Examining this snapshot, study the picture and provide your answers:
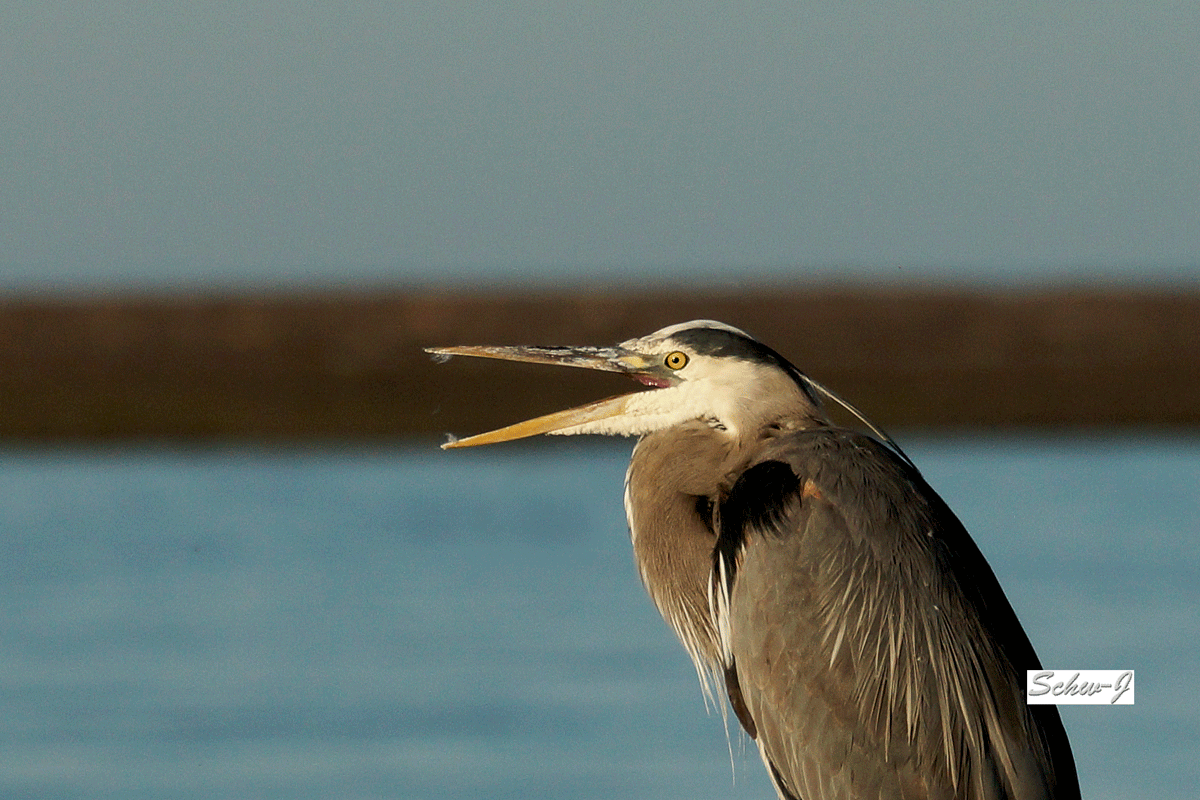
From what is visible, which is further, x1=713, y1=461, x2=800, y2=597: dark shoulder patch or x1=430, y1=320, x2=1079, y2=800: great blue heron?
x1=713, y1=461, x2=800, y2=597: dark shoulder patch

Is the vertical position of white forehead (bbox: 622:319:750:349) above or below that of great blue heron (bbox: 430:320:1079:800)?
above

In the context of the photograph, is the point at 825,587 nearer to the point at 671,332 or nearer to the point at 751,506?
the point at 751,506

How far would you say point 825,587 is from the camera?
465 cm

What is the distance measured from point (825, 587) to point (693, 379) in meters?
0.65

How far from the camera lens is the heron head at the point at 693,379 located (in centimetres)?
489

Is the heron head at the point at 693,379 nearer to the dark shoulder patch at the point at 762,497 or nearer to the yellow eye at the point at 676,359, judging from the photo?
the yellow eye at the point at 676,359

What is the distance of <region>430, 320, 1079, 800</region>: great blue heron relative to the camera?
4570mm

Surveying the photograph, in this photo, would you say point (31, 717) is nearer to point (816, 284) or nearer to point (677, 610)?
point (677, 610)

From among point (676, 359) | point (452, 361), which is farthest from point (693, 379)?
point (452, 361)

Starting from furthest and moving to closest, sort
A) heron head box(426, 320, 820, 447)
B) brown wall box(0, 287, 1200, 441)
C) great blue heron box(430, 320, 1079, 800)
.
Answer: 1. brown wall box(0, 287, 1200, 441)
2. heron head box(426, 320, 820, 447)
3. great blue heron box(430, 320, 1079, 800)

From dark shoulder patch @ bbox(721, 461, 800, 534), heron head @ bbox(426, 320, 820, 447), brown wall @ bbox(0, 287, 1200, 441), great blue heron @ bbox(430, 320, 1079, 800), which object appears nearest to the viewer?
great blue heron @ bbox(430, 320, 1079, 800)
